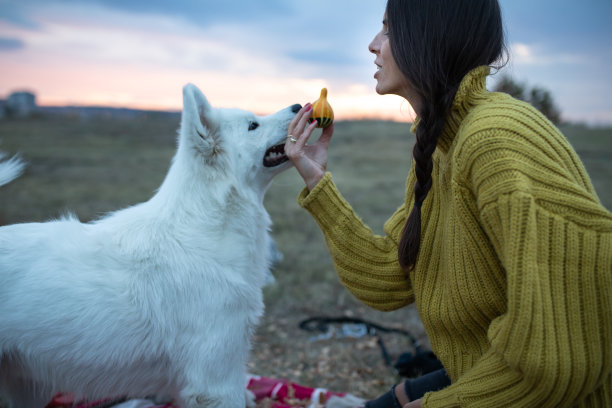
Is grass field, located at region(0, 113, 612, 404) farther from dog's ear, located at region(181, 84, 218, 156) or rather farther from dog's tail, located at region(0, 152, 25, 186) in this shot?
dog's ear, located at region(181, 84, 218, 156)

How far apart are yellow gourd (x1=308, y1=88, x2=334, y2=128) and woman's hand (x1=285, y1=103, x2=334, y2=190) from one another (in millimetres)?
43

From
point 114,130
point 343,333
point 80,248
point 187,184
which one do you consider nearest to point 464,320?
point 187,184

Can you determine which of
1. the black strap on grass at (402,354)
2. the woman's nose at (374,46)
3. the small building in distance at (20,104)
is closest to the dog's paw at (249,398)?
the black strap on grass at (402,354)

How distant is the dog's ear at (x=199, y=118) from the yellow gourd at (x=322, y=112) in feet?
1.84

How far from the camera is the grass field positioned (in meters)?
3.82

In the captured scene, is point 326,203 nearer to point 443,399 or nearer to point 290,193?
point 443,399

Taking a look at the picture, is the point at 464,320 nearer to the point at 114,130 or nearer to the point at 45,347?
the point at 45,347

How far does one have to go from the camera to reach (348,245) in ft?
7.73

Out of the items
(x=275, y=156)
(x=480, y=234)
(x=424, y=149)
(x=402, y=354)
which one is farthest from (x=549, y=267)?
(x=402, y=354)

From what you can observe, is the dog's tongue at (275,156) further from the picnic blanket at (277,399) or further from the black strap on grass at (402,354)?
the black strap on grass at (402,354)

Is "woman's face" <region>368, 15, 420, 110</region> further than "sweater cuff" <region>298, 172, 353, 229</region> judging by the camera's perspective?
No

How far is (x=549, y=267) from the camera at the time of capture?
1416mm

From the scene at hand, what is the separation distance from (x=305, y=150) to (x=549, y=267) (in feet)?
4.70

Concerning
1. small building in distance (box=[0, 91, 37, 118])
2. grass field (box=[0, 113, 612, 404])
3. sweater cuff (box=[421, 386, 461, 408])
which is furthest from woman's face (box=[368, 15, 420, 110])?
small building in distance (box=[0, 91, 37, 118])
